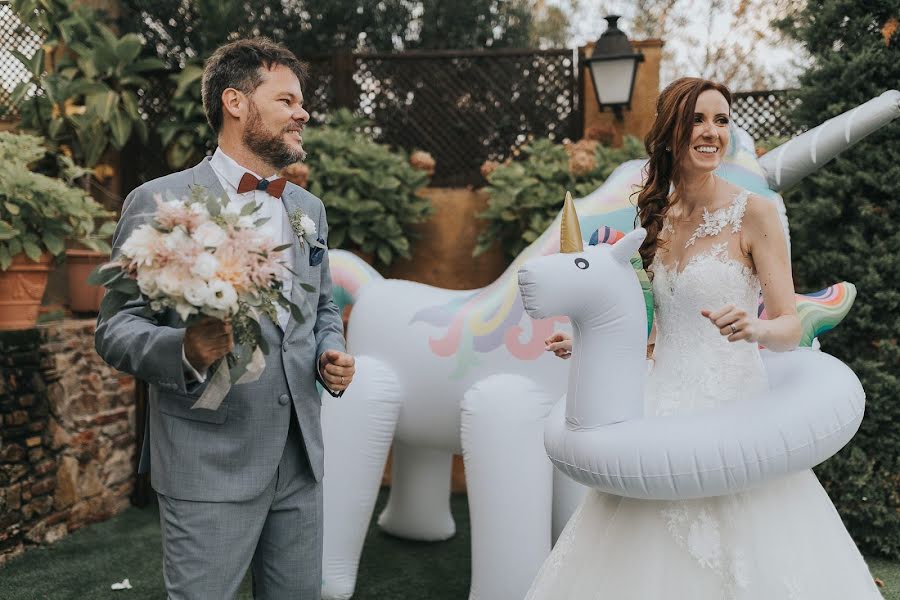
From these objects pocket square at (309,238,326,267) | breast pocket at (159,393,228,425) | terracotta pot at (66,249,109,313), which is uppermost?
pocket square at (309,238,326,267)

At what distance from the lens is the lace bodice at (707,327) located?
2.09 meters

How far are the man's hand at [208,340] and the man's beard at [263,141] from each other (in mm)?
618

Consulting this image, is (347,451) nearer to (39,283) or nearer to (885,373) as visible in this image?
(39,283)

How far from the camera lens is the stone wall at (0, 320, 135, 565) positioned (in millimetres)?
3748

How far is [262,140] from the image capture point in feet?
6.74

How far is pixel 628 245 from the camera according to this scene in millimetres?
1977

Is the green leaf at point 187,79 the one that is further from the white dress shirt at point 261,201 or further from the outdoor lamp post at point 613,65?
the white dress shirt at point 261,201

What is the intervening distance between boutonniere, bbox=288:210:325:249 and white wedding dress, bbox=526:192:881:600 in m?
0.92

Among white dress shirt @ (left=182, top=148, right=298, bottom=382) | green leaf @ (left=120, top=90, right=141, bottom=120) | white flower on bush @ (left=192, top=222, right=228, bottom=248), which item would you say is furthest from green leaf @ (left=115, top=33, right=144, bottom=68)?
white flower on bush @ (left=192, top=222, right=228, bottom=248)

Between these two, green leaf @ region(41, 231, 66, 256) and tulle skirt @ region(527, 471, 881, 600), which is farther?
green leaf @ region(41, 231, 66, 256)

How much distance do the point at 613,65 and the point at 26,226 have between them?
3276 mm

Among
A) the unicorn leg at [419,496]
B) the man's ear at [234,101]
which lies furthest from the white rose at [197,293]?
the unicorn leg at [419,496]

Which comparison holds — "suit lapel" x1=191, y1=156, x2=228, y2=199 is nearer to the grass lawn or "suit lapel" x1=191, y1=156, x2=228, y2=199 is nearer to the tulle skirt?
the tulle skirt

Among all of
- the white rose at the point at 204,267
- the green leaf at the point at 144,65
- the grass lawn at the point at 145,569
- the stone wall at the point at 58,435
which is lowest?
the grass lawn at the point at 145,569
